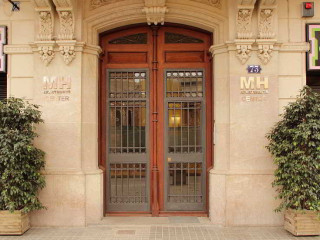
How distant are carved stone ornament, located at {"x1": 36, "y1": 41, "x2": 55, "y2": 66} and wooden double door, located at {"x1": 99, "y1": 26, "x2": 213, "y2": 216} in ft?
3.94

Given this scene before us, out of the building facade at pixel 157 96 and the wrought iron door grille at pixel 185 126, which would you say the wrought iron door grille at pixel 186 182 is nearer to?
the building facade at pixel 157 96

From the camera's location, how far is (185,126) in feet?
22.4

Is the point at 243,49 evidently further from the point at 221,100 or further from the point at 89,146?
the point at 89,146

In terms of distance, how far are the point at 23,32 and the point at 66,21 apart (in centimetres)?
104

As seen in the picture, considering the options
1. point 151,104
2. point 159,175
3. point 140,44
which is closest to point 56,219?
point 159,175

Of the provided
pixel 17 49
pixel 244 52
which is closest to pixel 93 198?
pixel 17 49

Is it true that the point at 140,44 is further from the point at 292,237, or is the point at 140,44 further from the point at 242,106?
the point at 292,237

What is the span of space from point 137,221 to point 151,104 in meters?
2.69

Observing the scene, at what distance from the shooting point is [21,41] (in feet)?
21.0

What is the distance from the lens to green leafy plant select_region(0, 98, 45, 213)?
538 cm

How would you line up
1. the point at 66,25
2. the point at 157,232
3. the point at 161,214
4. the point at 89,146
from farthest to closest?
the point at 161,214
the point at 89,146
the point at 66,25
the point at 157,232

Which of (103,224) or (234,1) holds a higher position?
(234,1)

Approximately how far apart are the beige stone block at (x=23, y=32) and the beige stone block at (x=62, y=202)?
306cm

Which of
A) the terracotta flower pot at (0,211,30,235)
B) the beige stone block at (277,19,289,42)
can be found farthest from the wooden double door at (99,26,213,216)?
the terracotta flower pot at (0,211,30,235)
